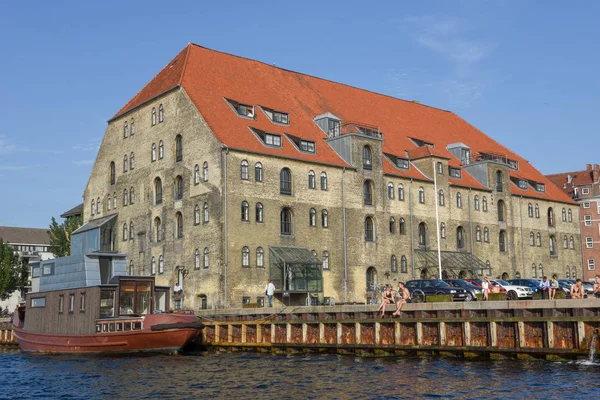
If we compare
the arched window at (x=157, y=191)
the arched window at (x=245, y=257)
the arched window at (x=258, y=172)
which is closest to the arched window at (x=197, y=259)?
the arched window at (x=245, y=257)

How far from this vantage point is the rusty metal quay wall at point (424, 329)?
1194 inches

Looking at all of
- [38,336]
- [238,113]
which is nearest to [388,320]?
[38,336]

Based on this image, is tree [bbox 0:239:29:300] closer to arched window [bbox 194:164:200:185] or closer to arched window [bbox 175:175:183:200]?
arched window [bbox 175:175:183:200]

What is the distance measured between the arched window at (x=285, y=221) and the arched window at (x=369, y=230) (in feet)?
26.9

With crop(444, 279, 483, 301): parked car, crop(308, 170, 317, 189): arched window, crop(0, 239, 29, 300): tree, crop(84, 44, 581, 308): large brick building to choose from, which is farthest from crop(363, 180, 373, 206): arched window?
crop(0, 239, 29, 300): tree

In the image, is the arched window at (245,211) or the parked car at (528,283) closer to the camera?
the parked car at (528,283)

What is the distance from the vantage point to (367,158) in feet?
214

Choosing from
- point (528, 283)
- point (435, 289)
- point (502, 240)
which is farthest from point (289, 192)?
point (502, 240)

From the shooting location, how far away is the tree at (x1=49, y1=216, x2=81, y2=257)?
88625 millimetres

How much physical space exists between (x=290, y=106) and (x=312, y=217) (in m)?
11.4

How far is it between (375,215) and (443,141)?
681 inches

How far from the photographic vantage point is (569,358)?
3002 centimetres

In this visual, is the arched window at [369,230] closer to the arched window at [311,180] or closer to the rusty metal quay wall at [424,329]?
the arched window at [311,180]

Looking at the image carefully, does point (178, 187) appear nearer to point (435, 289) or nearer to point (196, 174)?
point (196, 174)
